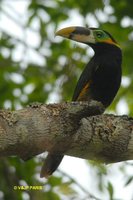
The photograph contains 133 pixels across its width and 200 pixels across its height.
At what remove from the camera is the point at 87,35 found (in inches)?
184

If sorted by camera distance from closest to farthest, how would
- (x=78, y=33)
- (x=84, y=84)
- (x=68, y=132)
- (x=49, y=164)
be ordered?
(x=68, y=132)
(x=49, y=164)
(x=84, y=84)
(x=78, y=33)

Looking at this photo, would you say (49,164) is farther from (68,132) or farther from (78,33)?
(78,33)

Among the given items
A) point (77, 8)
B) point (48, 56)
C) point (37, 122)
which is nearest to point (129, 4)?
point (77, 8)

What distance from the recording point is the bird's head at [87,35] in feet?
15.0

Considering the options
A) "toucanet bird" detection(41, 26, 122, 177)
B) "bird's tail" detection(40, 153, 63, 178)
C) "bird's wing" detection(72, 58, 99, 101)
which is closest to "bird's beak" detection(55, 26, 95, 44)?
"toucanet bird" detection(41, 26, 122, 177)

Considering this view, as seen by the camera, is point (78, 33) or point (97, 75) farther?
point (78, 33)

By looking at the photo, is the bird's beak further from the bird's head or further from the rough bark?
the rough bark

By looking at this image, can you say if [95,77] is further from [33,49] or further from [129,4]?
[33,49]

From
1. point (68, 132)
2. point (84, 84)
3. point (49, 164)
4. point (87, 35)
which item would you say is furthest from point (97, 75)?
point (68, 132)

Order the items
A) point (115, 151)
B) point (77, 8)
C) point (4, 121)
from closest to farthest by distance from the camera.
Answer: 1. point (4, 121)
2. point (115, 151)
3. point (77, 8)

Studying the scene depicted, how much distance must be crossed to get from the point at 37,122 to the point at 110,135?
501 mm

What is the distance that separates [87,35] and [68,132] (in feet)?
6.45

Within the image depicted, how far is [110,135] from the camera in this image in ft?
10.0

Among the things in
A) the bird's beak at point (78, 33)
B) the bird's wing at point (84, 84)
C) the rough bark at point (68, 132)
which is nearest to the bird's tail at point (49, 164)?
the rough bark at point (68, 132)
